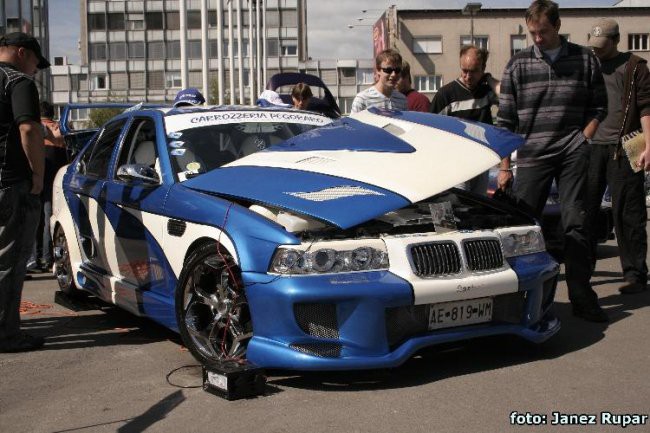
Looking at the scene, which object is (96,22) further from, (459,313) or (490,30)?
(459,313)

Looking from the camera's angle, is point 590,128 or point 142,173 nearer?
point 142,173

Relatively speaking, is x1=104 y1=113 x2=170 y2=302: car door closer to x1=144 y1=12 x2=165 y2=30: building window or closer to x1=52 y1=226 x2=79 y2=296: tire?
x1=52 y1=226 x2=79 y2=296: tire

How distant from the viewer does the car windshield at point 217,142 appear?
578 cm

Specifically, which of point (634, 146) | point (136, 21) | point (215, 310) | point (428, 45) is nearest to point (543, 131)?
point (634, 146)

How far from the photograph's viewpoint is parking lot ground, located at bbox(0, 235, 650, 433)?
407 cm

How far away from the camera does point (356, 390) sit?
15.0 ft

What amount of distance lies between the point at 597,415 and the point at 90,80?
96904 millimetres

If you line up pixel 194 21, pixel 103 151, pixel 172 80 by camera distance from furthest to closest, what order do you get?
pixel 172 80
pixel 194 21
pixel 103 151

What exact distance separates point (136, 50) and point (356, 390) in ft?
311

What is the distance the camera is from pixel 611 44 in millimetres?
7539

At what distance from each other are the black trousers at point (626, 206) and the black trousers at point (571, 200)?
1244 mm

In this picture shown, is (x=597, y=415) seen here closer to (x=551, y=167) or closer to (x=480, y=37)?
(x=551, y=167)

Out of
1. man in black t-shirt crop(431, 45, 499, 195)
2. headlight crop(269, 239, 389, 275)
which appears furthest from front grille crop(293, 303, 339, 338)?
man in black t-shirt crop(431, 45, 499, 195)

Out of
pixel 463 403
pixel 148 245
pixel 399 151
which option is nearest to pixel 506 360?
pixel 463 403
